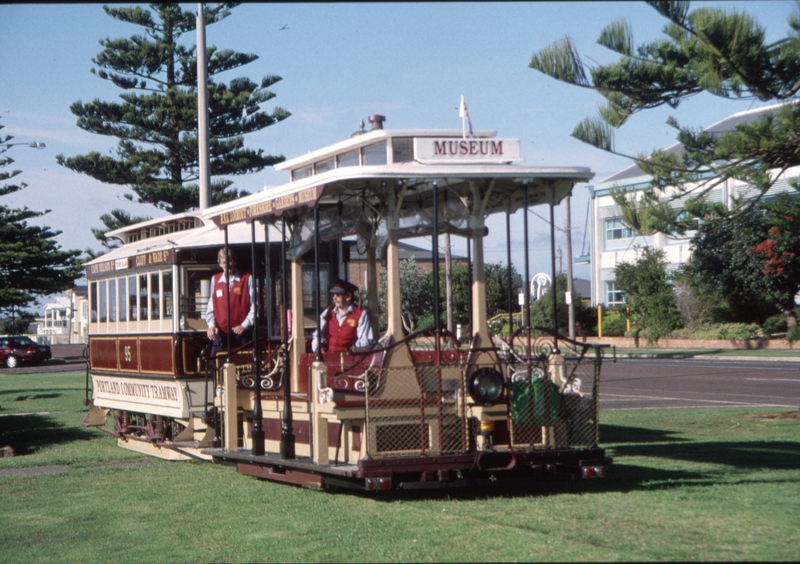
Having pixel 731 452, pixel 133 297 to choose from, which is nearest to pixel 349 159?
pixel 731 452

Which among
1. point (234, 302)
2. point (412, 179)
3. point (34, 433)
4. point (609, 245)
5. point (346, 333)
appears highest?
point (609, 245)

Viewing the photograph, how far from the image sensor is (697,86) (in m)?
16.1

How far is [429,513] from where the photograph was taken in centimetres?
934

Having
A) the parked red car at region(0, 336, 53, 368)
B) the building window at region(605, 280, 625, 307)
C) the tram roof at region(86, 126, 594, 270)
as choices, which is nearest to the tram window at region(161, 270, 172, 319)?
the tram roof at region(86, 126, 594, 270)

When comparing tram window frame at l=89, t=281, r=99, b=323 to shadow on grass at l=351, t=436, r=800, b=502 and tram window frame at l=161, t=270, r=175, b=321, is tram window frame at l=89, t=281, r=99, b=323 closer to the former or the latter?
tram window frame at l=161, t=270, r=175, b=321

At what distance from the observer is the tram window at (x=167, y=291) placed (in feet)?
49.6

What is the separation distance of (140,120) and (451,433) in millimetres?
29354

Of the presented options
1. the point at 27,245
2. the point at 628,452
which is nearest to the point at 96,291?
the point at 628,452

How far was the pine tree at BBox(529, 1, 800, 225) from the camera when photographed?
559 inches

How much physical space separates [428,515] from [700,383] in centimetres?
1801

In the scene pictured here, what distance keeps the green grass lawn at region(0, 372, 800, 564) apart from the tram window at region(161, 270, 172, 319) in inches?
80.9

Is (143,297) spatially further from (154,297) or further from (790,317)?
(790,317)

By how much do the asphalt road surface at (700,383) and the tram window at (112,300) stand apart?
9068 mm

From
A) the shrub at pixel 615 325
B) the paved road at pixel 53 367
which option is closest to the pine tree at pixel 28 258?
the paved road at pixel 53 367
